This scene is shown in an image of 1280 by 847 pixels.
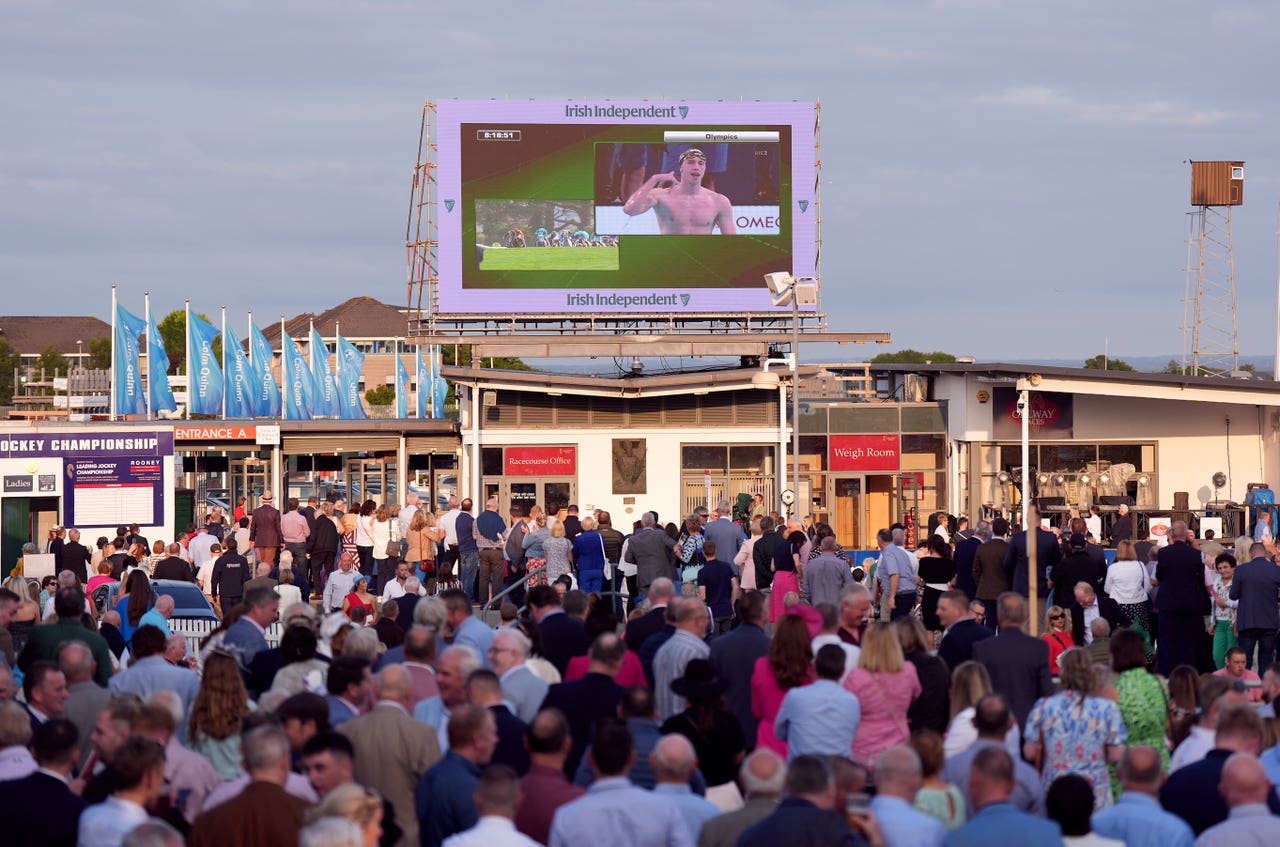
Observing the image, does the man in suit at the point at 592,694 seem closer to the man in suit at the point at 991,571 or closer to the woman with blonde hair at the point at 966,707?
the woman with blonde hair at the point at 966,707

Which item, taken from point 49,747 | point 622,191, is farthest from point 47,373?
point 49,747

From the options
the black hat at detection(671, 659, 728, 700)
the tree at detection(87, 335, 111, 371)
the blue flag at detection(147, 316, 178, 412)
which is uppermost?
the tree at detection(87, 335, 111, 371)

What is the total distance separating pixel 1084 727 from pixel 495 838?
3.45 meters

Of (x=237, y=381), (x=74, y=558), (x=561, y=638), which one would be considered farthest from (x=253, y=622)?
(x=237, y=381)

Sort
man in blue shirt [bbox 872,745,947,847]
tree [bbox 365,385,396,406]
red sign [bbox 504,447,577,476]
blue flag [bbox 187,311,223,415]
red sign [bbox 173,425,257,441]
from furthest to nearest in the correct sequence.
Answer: tree [bbox 365,385,396,406] → blue flag [bbox 187,311,223,415] → red sign [bbox 173,425,257,441] → red sign [bbox 504,447,577,476] → man in blue shirt [bbox 872,745,947,847]

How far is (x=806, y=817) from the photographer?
20.0 ft

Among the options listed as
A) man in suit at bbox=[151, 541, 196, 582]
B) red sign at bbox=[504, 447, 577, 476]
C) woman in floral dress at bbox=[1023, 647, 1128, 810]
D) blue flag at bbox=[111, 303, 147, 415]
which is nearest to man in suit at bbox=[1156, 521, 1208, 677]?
woman in floral dress at bbox=[1023, 647, 1128, 810]

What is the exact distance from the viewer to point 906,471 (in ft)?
113

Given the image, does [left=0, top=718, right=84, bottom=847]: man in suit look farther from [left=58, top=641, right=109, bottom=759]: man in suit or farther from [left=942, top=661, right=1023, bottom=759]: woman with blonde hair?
[left=942, top=661, right=1023, bottom=759]: woman with blonde hair

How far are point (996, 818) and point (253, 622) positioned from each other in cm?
555

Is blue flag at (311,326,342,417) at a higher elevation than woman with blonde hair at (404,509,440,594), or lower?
higher

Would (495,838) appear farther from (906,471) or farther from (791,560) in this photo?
(906,471)

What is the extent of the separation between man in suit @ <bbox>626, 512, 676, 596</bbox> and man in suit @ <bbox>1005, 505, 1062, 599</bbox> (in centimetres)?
397

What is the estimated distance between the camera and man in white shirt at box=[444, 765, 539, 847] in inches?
241
